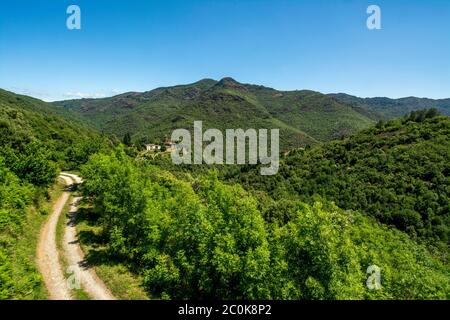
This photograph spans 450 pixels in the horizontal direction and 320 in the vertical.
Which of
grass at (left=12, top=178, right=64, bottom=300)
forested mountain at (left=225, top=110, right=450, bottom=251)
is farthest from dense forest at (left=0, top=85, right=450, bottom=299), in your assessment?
forested mountain at (left=225, top=110, right=450, bottom=251)

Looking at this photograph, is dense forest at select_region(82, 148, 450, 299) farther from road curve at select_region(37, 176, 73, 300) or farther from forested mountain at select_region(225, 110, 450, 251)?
forested mountain at select_region(225, 110, 450, 251)

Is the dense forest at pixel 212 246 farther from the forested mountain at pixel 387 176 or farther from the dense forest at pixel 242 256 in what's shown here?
the forested mountain at pixel 387 176

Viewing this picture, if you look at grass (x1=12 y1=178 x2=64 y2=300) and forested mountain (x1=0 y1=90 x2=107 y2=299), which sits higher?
forested mountain (x1=0 y1=90 x2=107 y2=299)

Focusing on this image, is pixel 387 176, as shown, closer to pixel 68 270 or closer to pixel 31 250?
pixel 68 270

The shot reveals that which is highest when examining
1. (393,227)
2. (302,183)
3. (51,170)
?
(51,170)

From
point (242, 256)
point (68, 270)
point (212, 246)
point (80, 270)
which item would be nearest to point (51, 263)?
point (68, 270)

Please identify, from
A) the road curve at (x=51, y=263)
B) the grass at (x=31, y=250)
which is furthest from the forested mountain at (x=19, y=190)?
the road curve at (x=51, y=263)

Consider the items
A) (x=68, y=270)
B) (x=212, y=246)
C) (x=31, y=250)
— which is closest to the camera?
(x=212, y=246)

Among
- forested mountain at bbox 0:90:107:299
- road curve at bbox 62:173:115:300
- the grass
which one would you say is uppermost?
forested mountain at bbox 0:90:107:299

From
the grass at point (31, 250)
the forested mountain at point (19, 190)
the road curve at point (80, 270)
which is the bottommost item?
the road curve at point (80, 270)
